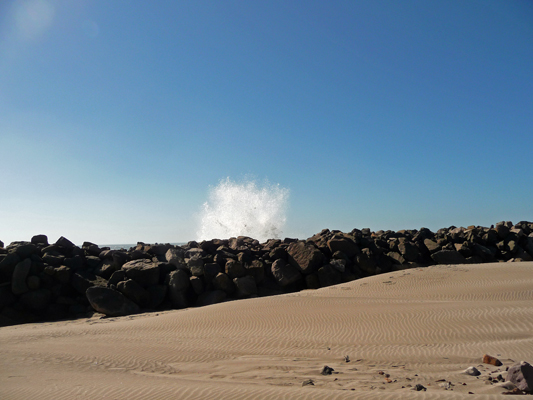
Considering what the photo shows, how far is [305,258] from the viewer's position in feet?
63.0

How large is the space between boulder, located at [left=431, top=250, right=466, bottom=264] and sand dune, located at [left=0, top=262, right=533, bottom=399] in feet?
20.4

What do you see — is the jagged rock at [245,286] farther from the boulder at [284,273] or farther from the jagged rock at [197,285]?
the jagged rock at [197,285]

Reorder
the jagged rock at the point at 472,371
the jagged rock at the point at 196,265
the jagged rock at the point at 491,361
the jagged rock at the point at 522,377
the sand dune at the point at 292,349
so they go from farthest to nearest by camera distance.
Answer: the jagged rock at the point at 196,265 < the jagged rock at the point at 491,361 < the jagged rock at the point at 472,371 < the sand dune at the point at 292,349 < the jagged rock at the point at 522,377

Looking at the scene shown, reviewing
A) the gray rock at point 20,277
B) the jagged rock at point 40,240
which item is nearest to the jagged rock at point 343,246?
the gray rock at point 20,277

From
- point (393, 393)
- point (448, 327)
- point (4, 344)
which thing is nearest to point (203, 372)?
point (393, 393)

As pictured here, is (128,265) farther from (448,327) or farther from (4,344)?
(448,327)

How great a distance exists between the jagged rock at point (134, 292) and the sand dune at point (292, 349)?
1725mm

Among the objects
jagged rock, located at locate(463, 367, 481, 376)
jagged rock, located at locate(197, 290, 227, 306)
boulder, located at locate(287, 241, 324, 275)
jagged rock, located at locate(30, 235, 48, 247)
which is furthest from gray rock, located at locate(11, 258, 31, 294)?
jagged rock, located at locate(463, 367, 481, 376)

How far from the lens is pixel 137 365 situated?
25.7 ft

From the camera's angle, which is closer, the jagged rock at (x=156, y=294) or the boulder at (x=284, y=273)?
the jagged rock at (x=156, y=294)

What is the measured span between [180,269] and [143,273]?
5.62 feet

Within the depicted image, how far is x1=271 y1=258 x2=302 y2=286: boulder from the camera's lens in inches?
735

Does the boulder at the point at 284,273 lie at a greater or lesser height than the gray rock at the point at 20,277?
lesser

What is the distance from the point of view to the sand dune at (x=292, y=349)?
5941 millimetres
